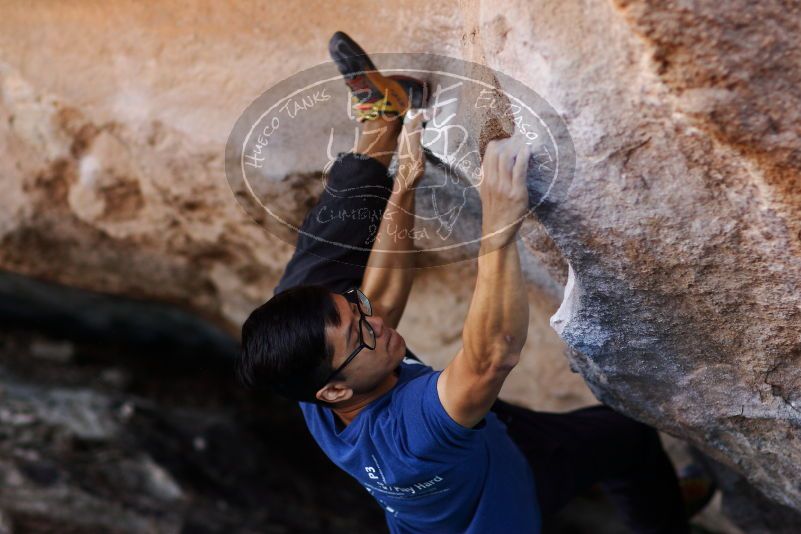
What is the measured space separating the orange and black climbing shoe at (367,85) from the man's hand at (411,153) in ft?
0.08

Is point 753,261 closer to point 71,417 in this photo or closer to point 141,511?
point 141,511

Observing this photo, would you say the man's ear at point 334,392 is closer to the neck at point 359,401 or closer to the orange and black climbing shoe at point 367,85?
the neck at point 359,401

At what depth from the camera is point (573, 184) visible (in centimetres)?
91

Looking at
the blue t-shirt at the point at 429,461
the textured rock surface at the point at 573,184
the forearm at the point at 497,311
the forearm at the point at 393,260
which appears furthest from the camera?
the forearm at the point at 393,260

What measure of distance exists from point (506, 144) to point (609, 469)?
2.47 feet

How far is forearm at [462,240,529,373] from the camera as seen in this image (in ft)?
2.96

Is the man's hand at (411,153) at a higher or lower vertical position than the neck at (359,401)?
higher

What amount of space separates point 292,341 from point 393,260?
25 cm

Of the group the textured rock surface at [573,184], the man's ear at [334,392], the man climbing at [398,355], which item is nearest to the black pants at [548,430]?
the man climbing at [398,355]

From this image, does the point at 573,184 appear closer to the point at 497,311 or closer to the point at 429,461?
Result: the point at 497,311

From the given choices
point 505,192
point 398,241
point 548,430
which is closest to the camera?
point 505,192

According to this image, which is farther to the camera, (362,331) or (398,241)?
(398,241)

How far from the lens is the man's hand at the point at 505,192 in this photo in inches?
34.5

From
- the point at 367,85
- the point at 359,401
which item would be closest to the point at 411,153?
the point at 367,85
